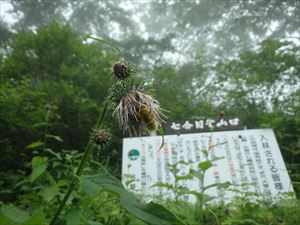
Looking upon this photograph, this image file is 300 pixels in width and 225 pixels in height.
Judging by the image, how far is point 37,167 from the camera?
1626 mm

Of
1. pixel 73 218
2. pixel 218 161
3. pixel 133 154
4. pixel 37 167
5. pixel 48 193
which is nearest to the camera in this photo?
pixel 73 218

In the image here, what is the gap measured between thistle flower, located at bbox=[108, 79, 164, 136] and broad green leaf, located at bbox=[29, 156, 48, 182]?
0.80m

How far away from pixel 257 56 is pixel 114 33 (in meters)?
13.2

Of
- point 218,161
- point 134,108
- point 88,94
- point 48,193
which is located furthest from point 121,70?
point 88,94

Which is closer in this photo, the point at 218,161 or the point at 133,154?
the point at 218,161

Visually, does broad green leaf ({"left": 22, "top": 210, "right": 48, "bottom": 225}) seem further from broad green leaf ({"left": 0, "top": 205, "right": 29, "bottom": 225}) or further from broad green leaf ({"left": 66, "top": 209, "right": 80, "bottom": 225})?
broad green leaf ({"left": 66, "top": 209, "right": 80, "bottom": 225})

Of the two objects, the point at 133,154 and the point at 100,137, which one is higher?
the point at 133,154

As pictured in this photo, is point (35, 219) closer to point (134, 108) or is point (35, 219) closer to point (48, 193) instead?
point (134, 108)

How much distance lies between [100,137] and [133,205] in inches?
15.3

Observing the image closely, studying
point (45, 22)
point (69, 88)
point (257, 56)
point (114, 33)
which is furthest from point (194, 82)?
point (114, 33)

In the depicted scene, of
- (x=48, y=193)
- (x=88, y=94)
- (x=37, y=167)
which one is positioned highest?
(x=88, y=94)

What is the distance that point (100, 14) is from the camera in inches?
563

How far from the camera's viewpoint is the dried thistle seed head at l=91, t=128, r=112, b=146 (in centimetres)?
98

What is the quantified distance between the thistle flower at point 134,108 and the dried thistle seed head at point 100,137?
0.25ft
